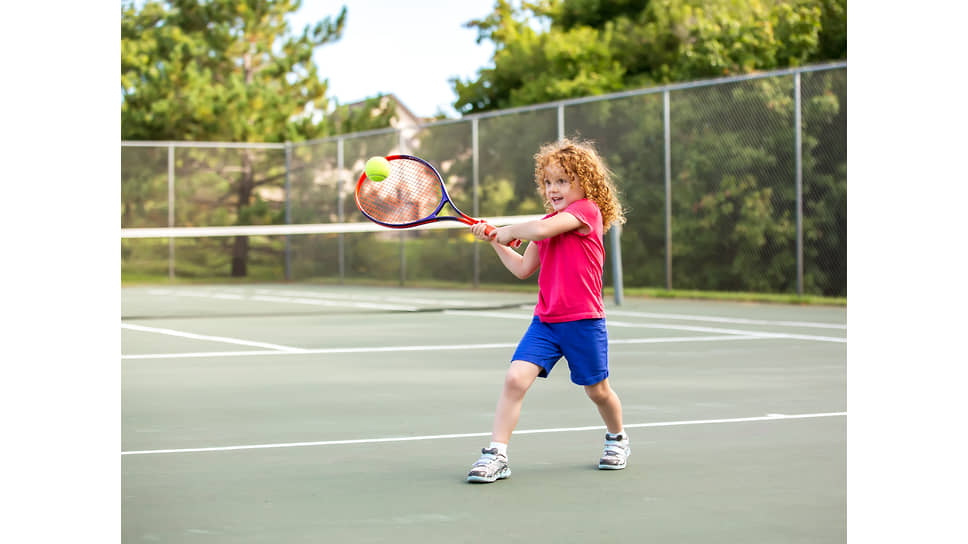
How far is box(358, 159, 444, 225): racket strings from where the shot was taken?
5953 mm

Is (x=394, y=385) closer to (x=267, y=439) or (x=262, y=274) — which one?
(x=267, y=439)

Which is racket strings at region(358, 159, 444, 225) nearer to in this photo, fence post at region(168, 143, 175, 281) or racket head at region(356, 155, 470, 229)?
racket head at region(356, 155, 470, 229)

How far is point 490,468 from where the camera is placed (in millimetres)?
4480

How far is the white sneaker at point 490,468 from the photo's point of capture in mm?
4461

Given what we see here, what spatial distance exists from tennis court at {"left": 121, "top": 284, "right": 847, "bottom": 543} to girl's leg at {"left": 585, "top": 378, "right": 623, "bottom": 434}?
0.15 m

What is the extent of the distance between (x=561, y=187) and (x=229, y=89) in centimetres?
2582

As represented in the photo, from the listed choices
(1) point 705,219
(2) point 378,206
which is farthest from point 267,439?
(1) point 705,219

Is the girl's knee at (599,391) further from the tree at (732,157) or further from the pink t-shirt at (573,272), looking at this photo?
the tree at (732,157)

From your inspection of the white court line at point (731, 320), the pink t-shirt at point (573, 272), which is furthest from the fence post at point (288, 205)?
the pink t-shirt at point (573, 272)

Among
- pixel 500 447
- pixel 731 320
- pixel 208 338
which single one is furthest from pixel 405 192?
pixel 731 320

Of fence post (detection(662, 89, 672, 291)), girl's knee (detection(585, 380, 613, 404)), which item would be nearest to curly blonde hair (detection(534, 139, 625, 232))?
girl's knee (detection(585, 380, 613, 404))

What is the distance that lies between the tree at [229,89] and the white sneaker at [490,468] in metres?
20.2
